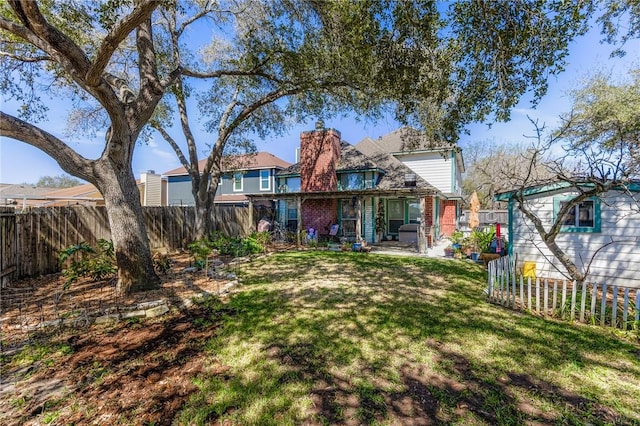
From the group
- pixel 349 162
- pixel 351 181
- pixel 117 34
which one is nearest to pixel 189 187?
pixel 349 162

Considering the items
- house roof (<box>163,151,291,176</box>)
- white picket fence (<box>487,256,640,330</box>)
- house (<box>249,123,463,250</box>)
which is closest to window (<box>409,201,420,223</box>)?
house (<box>249,123,463,250</box>)

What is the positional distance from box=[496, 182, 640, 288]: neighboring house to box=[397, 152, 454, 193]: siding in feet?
30.3

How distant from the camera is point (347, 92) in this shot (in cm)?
978

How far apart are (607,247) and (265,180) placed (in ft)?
65.2

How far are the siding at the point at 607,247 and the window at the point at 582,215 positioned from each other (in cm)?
11

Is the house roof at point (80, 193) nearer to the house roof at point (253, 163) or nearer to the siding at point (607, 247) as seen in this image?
the house roof at point (253, 163)

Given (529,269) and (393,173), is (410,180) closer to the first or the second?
(393,173)

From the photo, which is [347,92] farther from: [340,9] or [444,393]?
[444,393]

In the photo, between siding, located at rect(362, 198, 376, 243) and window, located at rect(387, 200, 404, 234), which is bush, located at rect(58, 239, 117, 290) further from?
window, located at rect(387, 200, 404, 234)

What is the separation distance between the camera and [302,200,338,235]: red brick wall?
15.9 meters

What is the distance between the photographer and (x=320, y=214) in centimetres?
1612

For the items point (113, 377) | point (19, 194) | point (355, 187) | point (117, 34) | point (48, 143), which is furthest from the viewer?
point (19, 194)

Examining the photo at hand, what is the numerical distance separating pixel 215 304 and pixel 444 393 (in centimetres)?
417

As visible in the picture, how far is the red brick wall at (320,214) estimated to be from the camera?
1588 centimetres
